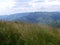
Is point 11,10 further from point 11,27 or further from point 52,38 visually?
point 52,38

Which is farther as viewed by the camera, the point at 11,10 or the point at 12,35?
the point at 11,10

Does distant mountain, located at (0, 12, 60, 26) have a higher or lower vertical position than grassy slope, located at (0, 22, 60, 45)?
higher

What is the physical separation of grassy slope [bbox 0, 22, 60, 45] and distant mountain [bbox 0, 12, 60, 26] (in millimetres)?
71

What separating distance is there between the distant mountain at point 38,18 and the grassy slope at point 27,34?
0.23ft

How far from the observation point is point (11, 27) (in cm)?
213

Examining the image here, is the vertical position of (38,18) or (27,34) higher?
(38,18)

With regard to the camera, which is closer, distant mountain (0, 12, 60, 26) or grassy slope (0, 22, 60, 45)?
grassy slope (0, 22, 60, 45)

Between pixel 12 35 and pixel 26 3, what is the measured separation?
1.74 feet

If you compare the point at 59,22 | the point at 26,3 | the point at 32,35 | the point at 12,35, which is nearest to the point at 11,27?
the point at 12,35

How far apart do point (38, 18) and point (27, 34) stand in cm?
27

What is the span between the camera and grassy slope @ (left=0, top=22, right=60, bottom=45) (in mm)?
2049

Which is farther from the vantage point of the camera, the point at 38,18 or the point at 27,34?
the point at 38,18

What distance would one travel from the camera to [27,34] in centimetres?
212

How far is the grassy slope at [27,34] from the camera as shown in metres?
2.05
